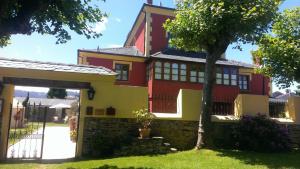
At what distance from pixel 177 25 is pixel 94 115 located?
548 centimetres

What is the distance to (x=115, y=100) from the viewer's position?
12531 millimetres

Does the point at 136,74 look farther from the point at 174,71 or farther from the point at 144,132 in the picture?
the point at 144,132

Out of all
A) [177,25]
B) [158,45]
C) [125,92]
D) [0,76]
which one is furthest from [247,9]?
[158,45]

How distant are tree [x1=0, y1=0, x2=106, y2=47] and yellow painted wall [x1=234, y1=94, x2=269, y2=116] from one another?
7728mm

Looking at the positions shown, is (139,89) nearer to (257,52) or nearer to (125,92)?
(125,92)

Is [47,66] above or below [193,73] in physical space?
below

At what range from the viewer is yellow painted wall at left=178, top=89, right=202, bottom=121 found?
13445 mm

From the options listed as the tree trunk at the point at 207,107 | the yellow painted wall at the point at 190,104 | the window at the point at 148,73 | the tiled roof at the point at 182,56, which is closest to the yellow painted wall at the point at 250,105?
the yellow painted wall at the point at 190,104

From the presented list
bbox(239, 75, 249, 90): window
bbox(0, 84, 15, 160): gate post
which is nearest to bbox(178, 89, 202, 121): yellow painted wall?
bbox(0, 84, 15, 160): gate post

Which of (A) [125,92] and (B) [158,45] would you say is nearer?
(A) [125,92]

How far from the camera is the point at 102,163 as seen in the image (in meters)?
10.0

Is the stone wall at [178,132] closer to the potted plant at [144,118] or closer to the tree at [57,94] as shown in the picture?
the potted plant at [144,118]

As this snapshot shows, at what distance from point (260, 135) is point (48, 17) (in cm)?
1020

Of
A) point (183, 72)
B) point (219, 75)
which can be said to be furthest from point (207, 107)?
point (219, 75)
